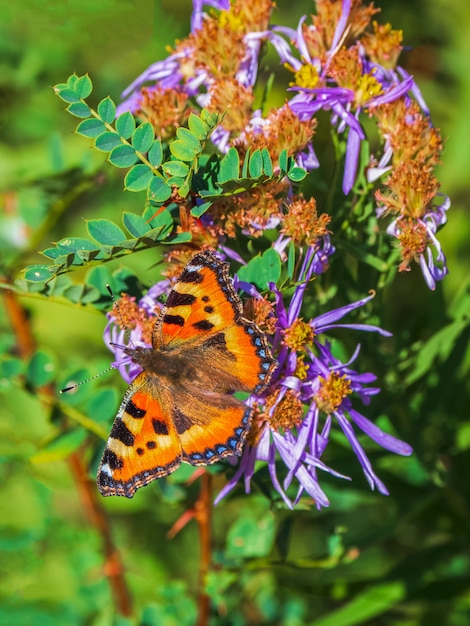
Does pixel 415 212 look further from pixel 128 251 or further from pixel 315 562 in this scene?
pixel 315 562

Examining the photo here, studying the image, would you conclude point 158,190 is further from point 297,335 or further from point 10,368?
point 10,368

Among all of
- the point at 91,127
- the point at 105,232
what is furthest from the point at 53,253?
the point at 91,127

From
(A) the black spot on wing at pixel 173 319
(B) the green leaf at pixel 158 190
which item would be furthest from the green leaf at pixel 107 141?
(A) the black spot on wing at pixel 173 319

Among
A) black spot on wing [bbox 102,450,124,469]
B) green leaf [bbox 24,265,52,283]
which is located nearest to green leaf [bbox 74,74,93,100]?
green leaf [bbox 24,265,52,283]

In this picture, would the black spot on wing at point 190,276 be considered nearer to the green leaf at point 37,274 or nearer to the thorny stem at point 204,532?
the green leaf at point 37,274

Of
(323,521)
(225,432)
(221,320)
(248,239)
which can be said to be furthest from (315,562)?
(323,521)
